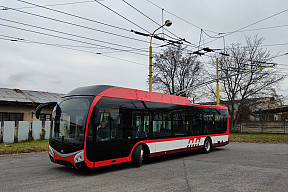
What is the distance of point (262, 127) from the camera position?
35094 mm

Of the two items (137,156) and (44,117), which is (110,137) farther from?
(44,117)

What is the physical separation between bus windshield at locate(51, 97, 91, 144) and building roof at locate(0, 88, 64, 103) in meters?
14.1

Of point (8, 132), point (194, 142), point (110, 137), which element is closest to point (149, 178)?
point (110, 137)

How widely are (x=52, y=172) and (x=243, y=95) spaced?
31987mm

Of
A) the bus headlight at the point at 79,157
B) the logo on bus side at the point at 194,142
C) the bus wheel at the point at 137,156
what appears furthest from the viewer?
the logo on bus side at the point at 194,142

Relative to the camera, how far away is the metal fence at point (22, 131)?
17.6 meters

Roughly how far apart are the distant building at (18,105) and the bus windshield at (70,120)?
12.1m

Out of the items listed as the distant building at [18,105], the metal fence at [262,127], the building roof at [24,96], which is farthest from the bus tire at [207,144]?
the metal fence at [262,127]

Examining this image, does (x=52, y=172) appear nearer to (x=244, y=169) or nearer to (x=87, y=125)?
(x=87, y=125)

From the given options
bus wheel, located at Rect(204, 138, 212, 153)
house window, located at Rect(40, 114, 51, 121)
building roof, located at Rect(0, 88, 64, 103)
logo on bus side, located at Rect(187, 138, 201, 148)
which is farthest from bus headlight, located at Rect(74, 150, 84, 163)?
house window, located at Rect(40, 114, 51, 121)

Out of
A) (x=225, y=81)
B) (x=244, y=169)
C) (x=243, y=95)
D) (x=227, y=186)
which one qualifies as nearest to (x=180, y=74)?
(x=225, y=81)

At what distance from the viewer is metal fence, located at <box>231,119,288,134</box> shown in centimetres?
3341

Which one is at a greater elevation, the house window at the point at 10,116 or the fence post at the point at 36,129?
the house window at the point at 10,116

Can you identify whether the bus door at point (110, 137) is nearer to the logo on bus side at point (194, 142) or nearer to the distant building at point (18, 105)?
the logo on bus side at point (194, 142)
